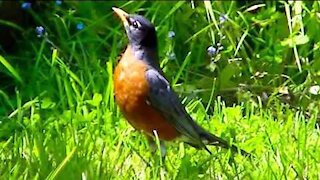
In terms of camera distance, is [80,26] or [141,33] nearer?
[141,33]

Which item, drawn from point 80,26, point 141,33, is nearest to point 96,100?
point 141,33

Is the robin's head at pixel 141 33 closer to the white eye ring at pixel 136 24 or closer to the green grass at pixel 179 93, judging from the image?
the white eye ring at pixel 136 24

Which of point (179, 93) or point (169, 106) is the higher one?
point (169, 106)

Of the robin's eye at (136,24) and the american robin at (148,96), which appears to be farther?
the robin's eye at (136,24)

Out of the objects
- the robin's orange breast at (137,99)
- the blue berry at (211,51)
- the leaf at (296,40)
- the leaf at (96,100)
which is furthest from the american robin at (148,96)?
the leaf at (296,40)

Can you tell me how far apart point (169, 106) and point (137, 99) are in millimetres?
126

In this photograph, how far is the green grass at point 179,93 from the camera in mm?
2912

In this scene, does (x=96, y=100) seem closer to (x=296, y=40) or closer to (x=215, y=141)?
(x=215, y=141)

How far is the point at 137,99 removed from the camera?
111 inches

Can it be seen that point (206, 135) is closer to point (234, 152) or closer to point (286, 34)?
point (234, 152)

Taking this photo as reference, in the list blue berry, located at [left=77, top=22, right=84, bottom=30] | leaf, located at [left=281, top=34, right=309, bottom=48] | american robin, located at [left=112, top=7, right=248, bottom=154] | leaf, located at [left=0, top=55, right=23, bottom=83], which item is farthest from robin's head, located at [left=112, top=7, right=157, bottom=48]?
blue berry, located at [left=77, top=22, right=84, bottom=30]

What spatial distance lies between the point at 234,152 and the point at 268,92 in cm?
63

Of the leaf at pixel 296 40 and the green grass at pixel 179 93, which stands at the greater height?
the leaf at pixel 296 40

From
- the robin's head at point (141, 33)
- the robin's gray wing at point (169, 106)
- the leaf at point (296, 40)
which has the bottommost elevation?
the leaf at point (296, 40)
